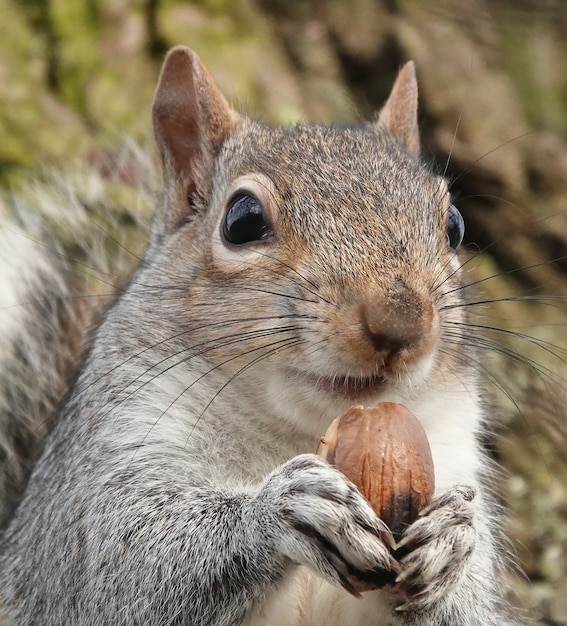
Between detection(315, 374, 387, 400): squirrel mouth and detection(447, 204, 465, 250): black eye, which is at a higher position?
detection(447, 204, 465, 250): black eye

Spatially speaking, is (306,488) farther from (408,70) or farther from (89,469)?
(408,70)

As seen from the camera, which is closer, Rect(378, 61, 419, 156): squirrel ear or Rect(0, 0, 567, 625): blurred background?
Rect(378, 61, 419, 156): squirrel ear

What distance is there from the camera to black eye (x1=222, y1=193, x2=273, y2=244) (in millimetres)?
1767

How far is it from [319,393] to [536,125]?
2.93 meters

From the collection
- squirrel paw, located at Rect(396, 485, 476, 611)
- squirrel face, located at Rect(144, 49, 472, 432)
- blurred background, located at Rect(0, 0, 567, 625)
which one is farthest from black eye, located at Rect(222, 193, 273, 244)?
blurred background, located at Rect(0, 0, 567, 625)

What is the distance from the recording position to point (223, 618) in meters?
1.55

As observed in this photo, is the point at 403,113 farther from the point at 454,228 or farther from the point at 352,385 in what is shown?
the point at 352,385

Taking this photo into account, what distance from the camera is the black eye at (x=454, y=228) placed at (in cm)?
194

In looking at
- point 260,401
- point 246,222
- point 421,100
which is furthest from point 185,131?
point 421,100

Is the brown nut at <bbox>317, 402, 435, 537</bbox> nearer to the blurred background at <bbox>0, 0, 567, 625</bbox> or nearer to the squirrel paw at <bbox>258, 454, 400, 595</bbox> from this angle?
the squirrel paw at <bbox>258, 454, 400, 595</bbox>

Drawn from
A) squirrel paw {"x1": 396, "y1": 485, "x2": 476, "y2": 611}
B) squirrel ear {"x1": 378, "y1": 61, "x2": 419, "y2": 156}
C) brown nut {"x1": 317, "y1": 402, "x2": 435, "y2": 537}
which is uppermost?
squirrel ear {"x1": 378, "y1": 61, "x2": 419, "y2": 156}

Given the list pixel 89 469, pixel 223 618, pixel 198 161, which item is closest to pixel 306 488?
pixel 223 618

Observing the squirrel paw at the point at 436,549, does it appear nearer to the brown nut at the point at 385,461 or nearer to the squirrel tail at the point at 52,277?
the brown nut at the point at 385,461

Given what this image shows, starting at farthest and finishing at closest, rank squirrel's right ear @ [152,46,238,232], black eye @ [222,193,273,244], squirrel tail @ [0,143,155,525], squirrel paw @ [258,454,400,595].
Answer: squirrel tail @ [0,143,155,525], squirrel's right ear @ [152,46,238,232], black eye @ [222,193,273,244], squirrel paw @ [258,454,400,595]
